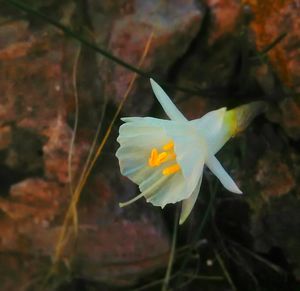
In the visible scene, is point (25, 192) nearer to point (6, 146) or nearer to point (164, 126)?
point (6, 146)

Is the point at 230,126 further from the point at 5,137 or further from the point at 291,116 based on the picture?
the point at 5,137

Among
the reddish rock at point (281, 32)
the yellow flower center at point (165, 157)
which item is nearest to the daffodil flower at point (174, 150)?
the yellow flower center at point (165, 157)

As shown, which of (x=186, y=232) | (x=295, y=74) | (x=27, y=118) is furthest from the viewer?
(x=186, y=232)

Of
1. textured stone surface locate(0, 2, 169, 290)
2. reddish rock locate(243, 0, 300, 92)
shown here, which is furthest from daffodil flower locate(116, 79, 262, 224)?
textured stone surface locate(0, 2, 169, 290)

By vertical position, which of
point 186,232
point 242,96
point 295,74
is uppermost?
point 295,74

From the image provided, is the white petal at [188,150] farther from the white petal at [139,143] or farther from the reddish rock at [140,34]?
the reddish rock at [140,34]

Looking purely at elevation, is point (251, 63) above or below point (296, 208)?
above

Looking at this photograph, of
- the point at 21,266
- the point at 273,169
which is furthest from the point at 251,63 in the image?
the point at 21,266

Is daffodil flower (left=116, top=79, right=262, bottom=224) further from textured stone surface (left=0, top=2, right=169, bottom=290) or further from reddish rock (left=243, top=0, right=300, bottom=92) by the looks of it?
textured stone surface (left=0, top=2, right=169, bottom=290)
